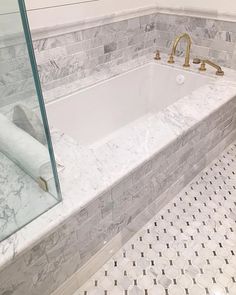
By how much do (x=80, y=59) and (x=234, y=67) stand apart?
117cm

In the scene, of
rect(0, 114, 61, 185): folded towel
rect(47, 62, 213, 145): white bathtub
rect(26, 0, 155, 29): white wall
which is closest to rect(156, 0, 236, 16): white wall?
rect(26, 0, 155, 29): white wall

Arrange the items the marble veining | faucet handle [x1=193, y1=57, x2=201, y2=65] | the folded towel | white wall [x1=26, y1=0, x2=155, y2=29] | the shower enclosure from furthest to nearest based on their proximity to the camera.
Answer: faucet handle [x1=193, y1=57, x2=201, y2=65] < the marble veining < white wall [x1=26, y1=0, x2=155, y2=29] < the folded towel < the shower enclosure

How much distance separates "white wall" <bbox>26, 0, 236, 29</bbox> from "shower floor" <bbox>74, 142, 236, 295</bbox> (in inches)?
50.1

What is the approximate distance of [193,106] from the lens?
62.2 inches

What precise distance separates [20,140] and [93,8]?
3.76 ft

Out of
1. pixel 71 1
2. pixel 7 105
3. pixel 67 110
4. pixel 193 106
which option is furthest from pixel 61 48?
pixel 193 106

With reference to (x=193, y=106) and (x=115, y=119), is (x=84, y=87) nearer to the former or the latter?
(x=115, y=119)

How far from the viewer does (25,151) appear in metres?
1.15

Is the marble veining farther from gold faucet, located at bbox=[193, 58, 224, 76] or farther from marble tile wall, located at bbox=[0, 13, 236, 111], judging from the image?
gold faucet, located at bbox=[193, 58, 224, 76]

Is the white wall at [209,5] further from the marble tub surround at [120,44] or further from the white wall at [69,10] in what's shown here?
the white wall at [69,10]

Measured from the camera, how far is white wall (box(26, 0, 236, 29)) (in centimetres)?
157

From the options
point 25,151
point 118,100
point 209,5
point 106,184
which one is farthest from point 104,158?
point 209,5

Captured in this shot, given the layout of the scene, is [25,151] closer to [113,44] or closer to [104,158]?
[104,158]

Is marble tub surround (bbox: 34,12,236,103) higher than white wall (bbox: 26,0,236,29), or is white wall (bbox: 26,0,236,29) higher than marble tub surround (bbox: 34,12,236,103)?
white wall (bbox: 26,0,236,29)
